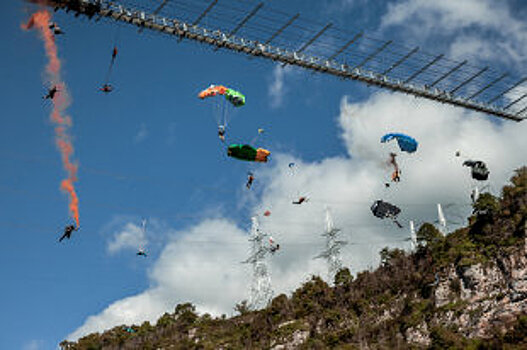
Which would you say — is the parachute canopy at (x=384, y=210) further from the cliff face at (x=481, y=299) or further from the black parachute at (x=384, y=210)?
the cliff face at (x=481, y=299)

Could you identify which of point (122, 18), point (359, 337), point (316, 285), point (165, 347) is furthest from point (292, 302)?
point (122, 18)

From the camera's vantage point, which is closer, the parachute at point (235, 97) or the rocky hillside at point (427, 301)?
the parachute at point (235, 97)

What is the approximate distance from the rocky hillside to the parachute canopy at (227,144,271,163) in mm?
21223

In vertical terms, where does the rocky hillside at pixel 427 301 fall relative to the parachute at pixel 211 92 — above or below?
below

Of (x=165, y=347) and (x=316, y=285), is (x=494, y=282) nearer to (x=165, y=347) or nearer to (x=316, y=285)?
(x=316, y=285)

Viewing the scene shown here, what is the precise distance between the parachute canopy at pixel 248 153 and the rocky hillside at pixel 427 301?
21.2m

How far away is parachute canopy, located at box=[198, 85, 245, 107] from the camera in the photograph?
107 ft

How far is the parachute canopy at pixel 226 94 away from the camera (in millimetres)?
32625

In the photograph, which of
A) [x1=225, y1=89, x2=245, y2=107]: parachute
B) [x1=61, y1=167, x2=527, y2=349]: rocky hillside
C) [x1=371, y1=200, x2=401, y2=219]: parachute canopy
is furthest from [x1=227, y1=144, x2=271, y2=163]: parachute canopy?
[x1=61, y1=167, x2=527, y2=349]: rocky hillside

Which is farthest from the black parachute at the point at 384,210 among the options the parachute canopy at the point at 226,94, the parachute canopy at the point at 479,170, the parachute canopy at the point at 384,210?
the parachute canopy at the point at 226,94

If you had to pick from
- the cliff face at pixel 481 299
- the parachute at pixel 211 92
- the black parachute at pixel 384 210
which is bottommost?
the cliff face at pixel 481 299

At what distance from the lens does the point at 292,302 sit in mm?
63062

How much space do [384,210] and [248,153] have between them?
12.9 meters

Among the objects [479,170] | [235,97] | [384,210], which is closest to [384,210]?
[384,210]
